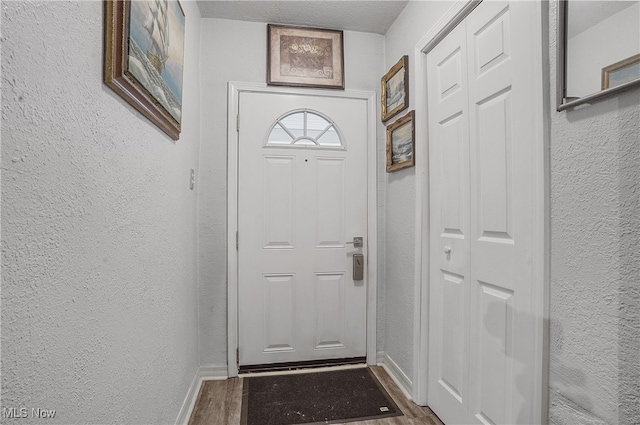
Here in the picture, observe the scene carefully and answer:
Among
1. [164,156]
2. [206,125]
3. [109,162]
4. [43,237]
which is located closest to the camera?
[43,237]

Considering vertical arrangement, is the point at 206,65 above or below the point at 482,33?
above

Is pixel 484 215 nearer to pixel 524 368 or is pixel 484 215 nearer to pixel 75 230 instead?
pixel 524 368

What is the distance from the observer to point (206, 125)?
214 cm

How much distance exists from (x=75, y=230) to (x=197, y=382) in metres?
1.66

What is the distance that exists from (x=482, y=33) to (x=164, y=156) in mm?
1486

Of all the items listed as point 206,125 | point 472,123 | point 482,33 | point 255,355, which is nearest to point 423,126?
point 472,123

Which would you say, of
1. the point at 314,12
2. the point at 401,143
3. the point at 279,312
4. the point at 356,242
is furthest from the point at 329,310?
the point at 314,12

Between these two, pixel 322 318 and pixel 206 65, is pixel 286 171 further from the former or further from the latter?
pixel 322 318

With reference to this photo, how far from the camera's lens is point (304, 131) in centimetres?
224

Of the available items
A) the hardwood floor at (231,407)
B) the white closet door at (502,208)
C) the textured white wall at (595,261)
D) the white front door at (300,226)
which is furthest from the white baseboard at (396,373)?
the textured white wall at (595,261)

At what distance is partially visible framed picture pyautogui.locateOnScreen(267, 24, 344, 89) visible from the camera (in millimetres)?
2205

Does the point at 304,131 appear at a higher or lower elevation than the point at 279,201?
higher

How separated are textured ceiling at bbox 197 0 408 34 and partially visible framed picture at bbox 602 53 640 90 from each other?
1547 mm

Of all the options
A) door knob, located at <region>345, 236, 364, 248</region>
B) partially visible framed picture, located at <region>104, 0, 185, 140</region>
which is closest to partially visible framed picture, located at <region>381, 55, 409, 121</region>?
door knob, located at <region>345, 236, 364, 248</region>
